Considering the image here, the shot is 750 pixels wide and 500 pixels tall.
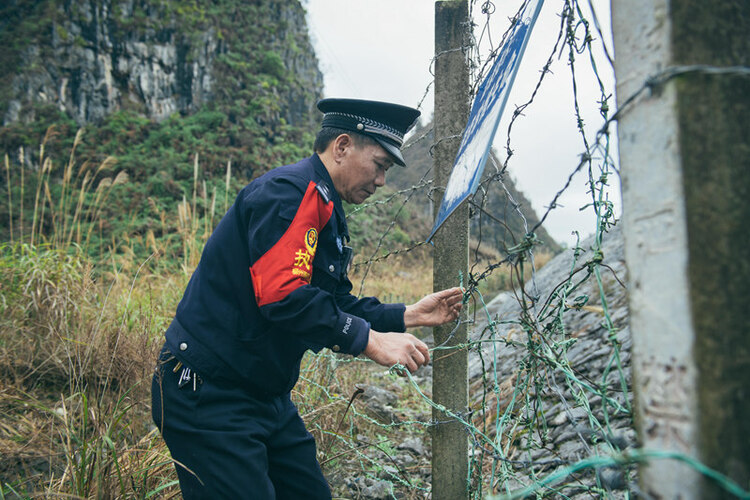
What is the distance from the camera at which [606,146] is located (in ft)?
2.66

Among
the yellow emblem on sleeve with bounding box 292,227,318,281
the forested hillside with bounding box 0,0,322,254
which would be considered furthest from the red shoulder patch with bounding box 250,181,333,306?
the forested hillside with bounding box 0,0,322,254

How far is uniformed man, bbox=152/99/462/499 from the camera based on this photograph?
1.32 meters

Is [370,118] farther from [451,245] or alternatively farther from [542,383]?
[542,383]

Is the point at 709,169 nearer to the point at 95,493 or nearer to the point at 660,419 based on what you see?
the point at 660,419

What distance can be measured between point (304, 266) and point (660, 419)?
3.21 ft

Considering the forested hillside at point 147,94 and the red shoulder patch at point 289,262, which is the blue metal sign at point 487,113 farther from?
the forested hillside at point 147,94

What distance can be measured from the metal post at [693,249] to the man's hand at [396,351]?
87 cm

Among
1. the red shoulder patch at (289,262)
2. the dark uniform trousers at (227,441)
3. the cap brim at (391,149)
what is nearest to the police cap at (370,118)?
the cap brim at (391,149)

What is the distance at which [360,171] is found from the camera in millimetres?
1662

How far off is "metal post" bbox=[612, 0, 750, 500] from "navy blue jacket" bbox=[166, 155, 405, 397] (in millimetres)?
901

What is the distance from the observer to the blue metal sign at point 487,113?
3.06 ft

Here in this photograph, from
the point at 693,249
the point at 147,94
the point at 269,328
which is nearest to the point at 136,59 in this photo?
the point at 147,94

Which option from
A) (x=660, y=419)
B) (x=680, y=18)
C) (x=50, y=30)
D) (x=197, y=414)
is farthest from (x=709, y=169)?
(x=50, y=30)

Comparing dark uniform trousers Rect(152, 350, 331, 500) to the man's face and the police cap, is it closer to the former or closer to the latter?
the man's face
